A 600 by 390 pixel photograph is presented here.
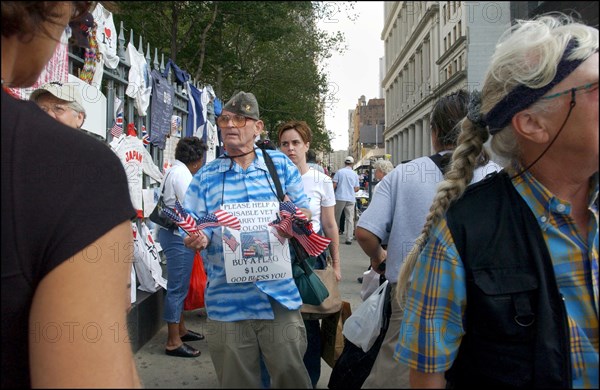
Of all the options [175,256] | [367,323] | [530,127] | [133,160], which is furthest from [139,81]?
[530,127]

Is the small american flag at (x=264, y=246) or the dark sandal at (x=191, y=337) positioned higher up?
the small american flag at (x=264, y=246)

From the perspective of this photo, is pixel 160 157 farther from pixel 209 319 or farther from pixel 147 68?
pixel 209 319

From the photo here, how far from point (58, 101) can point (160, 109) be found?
235 cm

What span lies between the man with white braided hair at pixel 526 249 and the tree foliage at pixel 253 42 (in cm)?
48

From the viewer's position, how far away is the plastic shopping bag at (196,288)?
4.61m

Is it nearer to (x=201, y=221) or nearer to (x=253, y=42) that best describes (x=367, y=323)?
(x=201, y=221)

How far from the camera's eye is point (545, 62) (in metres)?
1.15

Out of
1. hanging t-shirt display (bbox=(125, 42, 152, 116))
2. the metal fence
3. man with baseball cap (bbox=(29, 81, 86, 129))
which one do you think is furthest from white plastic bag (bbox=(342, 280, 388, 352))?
hanging t-shirt display (bbox=(125, 42, 152, 116))

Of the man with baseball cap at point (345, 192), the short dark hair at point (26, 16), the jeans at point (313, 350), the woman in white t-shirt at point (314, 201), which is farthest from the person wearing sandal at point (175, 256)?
the man with baseball cap at point (345, 192)

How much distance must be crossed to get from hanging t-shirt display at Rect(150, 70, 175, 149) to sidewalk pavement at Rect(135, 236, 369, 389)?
6.41 feet

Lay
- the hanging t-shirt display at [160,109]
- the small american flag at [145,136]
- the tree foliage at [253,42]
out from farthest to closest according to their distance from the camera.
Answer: the small american flag at [145,136]
the hanging t-shirt display at [160,109]
the tree foliage at [253,42]

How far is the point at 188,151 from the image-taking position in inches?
182

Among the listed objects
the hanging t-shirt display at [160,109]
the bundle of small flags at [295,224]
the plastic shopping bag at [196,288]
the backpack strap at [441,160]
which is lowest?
the plastic shopping bag at [196,288]

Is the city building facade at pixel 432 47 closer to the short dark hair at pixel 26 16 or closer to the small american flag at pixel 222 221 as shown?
the short dark hair at pixel 26 16
